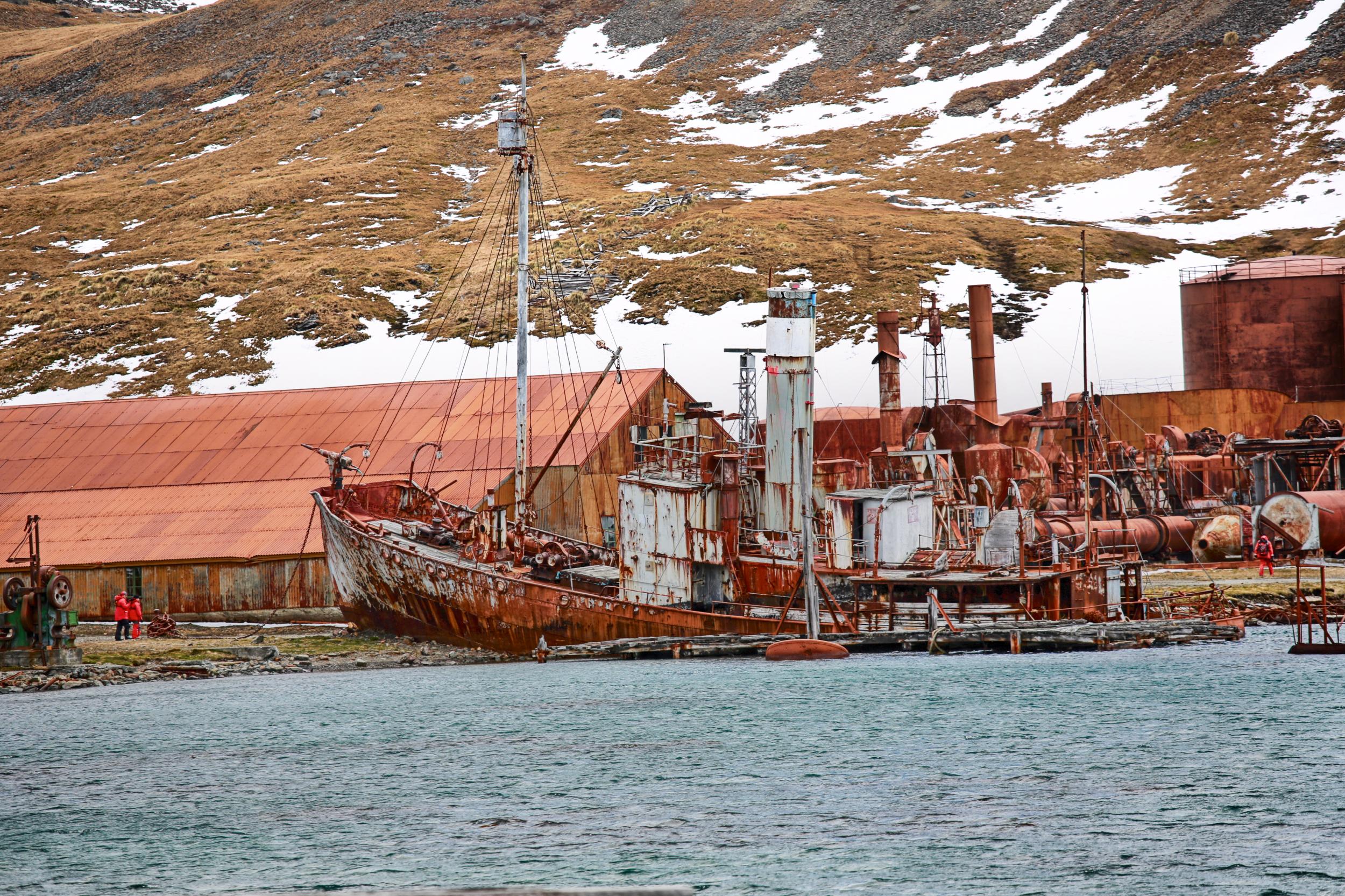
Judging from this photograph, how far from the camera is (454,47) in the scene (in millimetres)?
185750

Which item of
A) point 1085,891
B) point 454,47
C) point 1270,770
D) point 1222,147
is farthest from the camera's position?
point 454,47

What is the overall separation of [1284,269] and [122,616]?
219ft

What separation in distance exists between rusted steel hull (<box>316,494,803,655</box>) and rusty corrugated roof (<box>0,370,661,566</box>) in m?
4.05

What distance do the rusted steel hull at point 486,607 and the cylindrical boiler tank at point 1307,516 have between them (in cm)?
2273

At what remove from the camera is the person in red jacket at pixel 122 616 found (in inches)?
1666

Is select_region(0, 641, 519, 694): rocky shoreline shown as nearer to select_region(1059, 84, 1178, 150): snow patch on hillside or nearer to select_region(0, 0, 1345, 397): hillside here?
select_region(0, 0, 1345, 397): hillside

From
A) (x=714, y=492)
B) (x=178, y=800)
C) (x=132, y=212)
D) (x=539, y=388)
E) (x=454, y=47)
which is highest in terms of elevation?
(x=454, y=47)

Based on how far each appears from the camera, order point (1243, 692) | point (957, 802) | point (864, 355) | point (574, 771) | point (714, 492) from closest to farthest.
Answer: point (957, 802) → point (574, 771) → point (1243, 692) → point (714, 492) → point (864, 355)

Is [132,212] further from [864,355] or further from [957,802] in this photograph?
[957,802]

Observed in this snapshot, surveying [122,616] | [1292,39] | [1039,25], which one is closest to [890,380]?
[122,616]

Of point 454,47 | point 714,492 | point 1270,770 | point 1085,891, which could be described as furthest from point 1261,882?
point 454,47

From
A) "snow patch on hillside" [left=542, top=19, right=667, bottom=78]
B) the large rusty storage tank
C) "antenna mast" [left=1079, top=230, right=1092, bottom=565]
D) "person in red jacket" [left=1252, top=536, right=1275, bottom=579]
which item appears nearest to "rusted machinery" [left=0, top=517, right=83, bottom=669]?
"antenna mast" [left=1079, top=230, right=1092, bottom=565]

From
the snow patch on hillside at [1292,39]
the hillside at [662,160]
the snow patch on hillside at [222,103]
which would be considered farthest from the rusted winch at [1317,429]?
the snow patch on hillside at [222,103]

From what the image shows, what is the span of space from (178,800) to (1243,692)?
63.4 feet
